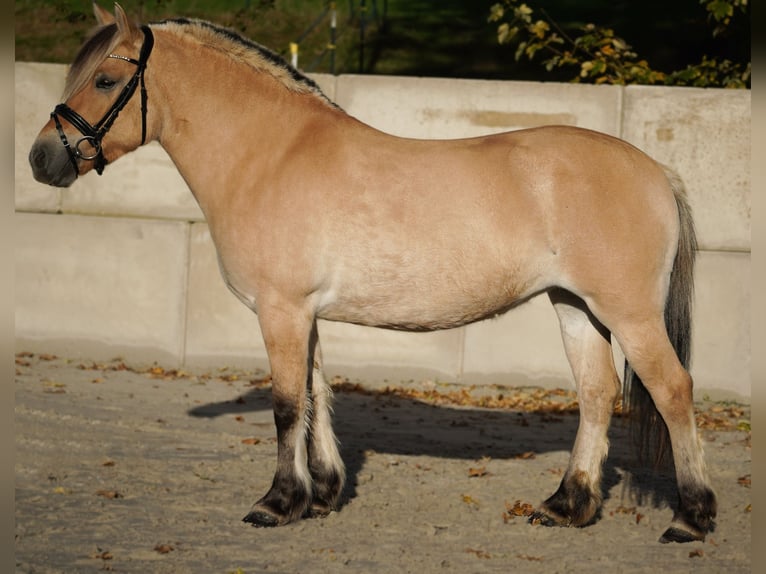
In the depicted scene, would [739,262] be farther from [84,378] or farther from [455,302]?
[84,378]

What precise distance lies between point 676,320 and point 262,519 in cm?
234

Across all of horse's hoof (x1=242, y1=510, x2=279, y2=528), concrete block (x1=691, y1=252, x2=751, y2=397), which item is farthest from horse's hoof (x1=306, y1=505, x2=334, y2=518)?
concrete block (x1=691, y1=252, x2=751, y2=397)

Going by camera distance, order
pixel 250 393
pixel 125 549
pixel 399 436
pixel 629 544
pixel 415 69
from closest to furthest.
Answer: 1. pixel 125 549
2. pixel 629 544
3. pixel 399 436
4. pixel 250 393
5. pixel 415 69

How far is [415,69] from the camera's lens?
1841 centimetres

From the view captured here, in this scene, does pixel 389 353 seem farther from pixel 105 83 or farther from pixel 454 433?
pixel 105 83

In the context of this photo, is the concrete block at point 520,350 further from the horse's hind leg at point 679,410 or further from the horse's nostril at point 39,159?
the horse's nostril at point 39,159

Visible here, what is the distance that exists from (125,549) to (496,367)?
5048 millimetres

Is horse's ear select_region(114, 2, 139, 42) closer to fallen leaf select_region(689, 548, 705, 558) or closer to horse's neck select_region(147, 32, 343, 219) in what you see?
horse's neck select_region(147, 32, 343, 219)

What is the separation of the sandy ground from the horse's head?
5.80ft

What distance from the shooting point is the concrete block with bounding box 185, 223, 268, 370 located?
29.9ft

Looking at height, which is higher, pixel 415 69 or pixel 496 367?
pixel 415 69

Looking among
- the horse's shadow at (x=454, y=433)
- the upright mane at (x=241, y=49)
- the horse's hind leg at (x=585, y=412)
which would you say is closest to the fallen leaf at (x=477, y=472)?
the horse's shadow at (x=454, y=433)

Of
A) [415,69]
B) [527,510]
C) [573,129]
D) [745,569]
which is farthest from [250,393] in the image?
[415,69]

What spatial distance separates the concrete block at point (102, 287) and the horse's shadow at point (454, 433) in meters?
1.42
